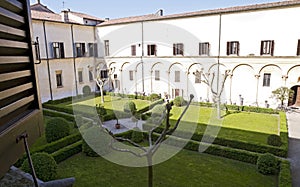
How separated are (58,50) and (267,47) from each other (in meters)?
20.0

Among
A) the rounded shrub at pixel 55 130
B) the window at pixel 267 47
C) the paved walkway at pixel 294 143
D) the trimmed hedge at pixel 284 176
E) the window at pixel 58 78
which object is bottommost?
the paved walkway at pixel 294 143

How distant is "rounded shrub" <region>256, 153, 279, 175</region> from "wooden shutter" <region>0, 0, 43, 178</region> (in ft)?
31.2

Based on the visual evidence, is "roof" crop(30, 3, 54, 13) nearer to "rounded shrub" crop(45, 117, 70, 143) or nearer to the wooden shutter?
"rounded shrub" crop(45, 117, 70, 143)

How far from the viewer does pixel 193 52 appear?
22.3 meters

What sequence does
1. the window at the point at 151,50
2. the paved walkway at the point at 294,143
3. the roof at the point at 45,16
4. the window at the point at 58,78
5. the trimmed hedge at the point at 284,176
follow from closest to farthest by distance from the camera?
the trimmed hedge at the point at 284,176 < the paved walkway at the point at 294,143 < the window at the point at 151,50 < the roof at the point at 45,16 < the window at the point at 58,78

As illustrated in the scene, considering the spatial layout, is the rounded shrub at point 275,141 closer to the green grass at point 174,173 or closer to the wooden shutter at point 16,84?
the green grass at point 174,173

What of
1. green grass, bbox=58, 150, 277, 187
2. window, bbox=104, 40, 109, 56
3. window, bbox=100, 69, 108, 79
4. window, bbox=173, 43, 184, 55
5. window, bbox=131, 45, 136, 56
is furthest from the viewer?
window, bbox=100, 69, 108, 79

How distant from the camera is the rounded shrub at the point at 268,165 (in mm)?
9430

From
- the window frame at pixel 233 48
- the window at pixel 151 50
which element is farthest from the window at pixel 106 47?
the window frame at pixel 233 48

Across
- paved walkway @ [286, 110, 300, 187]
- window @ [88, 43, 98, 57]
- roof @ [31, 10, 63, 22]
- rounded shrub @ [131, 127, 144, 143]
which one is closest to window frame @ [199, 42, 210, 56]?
paved walkway @ [286, 110, 300, 187]

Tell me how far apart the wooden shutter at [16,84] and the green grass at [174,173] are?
7461mm

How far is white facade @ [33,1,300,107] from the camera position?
1888 cm

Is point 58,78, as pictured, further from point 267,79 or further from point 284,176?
point 284,176

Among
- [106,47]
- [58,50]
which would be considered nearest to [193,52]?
[106,47]
